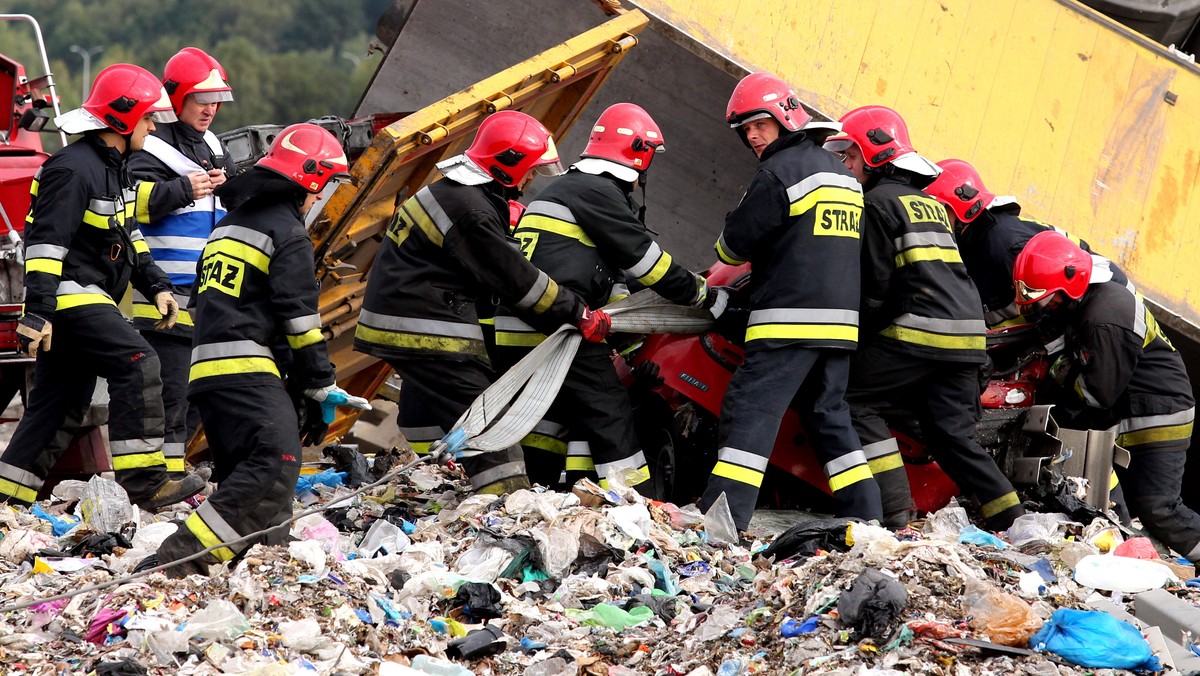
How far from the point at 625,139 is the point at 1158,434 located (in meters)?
2.80

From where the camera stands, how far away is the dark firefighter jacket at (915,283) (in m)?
5.45

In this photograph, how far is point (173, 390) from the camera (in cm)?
600

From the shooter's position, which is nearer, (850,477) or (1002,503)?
(850,477)

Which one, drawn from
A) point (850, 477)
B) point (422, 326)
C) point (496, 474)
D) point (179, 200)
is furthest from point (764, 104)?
point (179, 200)

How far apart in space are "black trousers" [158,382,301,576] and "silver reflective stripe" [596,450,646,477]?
1.22 meters

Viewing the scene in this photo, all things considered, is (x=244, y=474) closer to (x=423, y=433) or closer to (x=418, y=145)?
(x=423, y=433)

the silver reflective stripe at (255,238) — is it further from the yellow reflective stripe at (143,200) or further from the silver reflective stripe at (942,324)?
the silver reflective stripe at (942,324)

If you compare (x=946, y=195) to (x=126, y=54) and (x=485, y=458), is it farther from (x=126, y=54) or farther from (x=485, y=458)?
(x=126, y=54)

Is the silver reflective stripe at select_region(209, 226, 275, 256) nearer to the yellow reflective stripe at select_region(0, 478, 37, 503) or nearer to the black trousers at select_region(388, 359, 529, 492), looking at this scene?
the black trousers at select_region(388, 359, 529, 492)

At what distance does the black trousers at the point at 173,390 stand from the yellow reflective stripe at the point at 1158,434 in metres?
4.26

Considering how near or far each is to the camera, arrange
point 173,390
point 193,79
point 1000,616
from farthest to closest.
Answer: point 193,79 → point 173,390 → point 1000,616

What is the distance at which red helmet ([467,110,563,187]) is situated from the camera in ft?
17.9

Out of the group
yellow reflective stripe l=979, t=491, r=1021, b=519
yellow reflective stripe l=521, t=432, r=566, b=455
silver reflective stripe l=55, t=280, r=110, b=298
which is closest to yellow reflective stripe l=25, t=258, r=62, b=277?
silver reflective stripe l=55, t=280, r=110, b=298

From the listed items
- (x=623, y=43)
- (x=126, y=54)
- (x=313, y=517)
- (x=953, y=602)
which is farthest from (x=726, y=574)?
(x=126, y=54)
